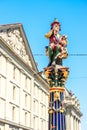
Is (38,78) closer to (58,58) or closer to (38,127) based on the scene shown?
(38,127)

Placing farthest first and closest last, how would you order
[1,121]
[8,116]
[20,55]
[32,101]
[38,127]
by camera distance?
[38,127] < [32,101] < [20,55] < [8,116] < [1,121]

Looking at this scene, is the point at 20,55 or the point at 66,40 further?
the point at 20,55

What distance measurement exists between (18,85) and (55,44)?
146ft

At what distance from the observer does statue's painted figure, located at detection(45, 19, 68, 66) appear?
348 inches

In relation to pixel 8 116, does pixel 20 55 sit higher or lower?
higher

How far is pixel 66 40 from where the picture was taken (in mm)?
9070

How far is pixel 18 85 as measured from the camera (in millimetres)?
53125

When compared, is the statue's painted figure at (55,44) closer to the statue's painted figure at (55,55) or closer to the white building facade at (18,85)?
the statue's painted figure at (55,55)

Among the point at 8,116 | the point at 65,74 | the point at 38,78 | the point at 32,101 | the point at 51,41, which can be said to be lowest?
the point at 65,74

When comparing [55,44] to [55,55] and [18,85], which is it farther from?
[18,85]

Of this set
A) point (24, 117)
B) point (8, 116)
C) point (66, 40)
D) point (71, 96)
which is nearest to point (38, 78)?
point (24, 117)

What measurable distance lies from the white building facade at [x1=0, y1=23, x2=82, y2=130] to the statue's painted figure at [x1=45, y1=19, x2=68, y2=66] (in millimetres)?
36317

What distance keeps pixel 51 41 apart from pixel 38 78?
185ft

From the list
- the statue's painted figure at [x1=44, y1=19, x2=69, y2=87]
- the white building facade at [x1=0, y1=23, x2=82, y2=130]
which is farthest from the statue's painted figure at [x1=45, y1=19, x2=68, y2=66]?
the white building facade at [x1=0, y1=23, x2=82, y2=130]
